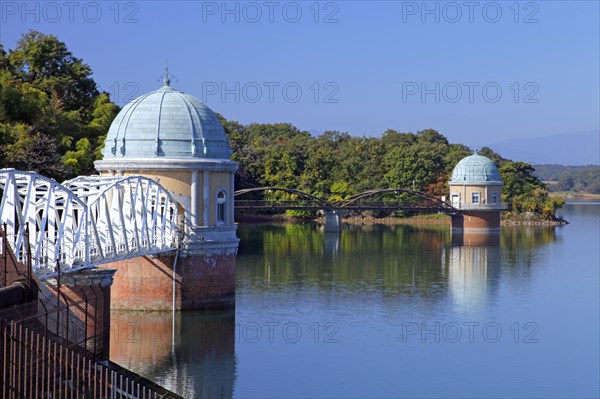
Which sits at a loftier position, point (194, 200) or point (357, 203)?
point (194, 200)

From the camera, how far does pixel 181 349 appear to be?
114 ft

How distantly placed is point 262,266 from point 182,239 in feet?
63.0

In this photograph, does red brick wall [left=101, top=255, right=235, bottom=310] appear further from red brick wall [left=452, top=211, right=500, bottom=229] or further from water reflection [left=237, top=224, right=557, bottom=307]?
red brick wall [left=452, top=211, right=500, bottom=229]

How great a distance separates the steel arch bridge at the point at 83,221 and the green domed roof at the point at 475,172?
57851mm

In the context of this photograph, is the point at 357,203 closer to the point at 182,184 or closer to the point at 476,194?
the point at 476,194

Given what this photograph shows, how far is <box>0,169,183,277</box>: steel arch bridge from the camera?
1029 inches

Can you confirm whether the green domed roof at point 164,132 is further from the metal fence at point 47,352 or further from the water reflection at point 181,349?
the metal fence at point 47,352

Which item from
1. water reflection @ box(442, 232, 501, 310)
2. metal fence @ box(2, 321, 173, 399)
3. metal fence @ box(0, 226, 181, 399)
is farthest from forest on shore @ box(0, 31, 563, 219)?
metal fence @ box(2, 321, 173, 399)

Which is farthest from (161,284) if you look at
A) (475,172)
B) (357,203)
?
(357,203)

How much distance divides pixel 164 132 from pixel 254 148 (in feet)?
226

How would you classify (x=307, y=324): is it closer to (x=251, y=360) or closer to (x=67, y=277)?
(x=251, y=360)

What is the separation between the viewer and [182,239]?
1570 inches

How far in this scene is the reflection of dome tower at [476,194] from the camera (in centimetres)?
9319

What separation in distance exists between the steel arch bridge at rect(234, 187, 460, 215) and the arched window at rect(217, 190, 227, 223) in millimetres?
42496
